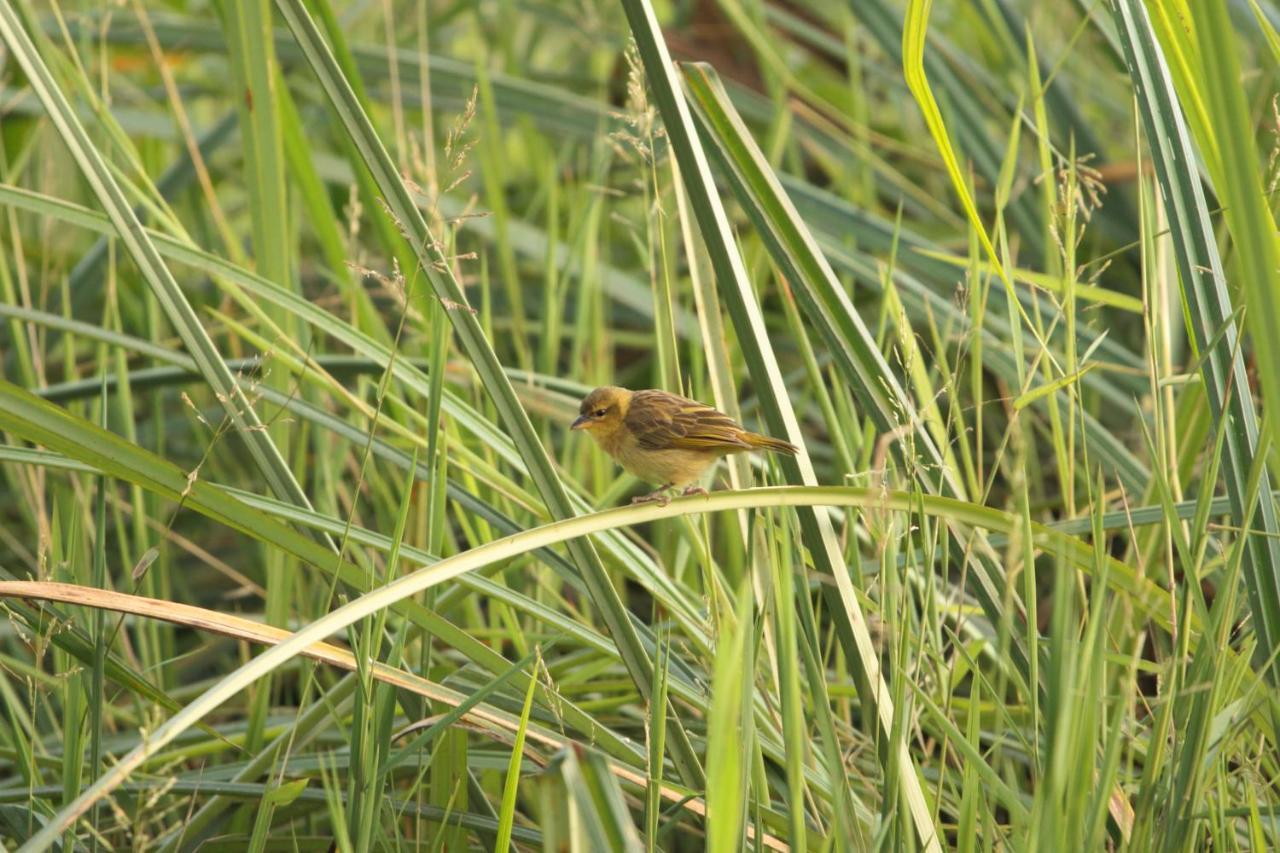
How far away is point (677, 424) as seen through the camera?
2.60 meters

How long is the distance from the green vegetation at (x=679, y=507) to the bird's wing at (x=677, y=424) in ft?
0.31

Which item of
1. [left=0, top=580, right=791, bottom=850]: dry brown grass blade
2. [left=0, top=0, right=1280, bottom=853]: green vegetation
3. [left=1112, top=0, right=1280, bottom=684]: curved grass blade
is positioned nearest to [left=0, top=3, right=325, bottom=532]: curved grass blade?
[left=0, top=0, right=1280, bottom=853]: green vegetation

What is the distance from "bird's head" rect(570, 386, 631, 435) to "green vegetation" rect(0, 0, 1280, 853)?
0.36 feet

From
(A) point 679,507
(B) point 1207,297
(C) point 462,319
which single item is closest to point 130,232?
(C) point 462,319

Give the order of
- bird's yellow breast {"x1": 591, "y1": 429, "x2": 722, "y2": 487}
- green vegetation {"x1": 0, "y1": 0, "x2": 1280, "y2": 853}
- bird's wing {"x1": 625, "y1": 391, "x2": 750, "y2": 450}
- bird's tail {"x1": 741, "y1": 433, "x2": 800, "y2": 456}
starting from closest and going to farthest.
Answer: green vegetation {"x1": 0, "y1": 0, "x2": 1280, "y2": 853} → bird's tail {"x1": 741, "y1": 433, "x2": 800, "y2": 456} → bird's wing {"x1": 625, "y1": 391, "x2": 750, "y2": 450} → bird's yellow breast {"x1": 591, "y1": 429, "x2": 722, "y2": 487}

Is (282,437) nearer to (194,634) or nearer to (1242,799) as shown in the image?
(194,634)

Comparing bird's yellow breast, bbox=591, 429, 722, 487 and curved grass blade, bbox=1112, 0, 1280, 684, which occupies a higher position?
curved grass blade, bbox=1112, 0, 1280, 684

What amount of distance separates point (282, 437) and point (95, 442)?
920mm

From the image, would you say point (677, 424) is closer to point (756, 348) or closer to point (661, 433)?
point (661, 433)

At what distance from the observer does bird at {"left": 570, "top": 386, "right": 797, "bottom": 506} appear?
250 cm

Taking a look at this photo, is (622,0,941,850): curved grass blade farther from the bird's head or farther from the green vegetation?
the bird's head

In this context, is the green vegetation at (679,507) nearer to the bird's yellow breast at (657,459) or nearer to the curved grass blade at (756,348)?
the curved grass blade at (756,348)

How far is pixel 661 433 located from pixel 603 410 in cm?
17

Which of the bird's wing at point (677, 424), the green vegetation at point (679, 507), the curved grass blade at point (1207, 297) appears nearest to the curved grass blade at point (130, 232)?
the green vegetation at point (679, 507)
